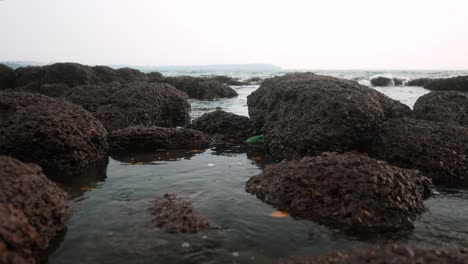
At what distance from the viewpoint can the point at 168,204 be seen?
4891 mm

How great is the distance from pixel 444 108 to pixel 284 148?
4.26 metres

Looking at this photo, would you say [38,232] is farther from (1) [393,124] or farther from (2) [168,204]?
(1) [393,124]

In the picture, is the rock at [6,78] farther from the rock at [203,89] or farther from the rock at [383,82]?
the rock at [383,82]

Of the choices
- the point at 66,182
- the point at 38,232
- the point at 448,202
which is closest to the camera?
the point at 38,232

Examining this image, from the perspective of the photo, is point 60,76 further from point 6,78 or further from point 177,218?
point 177,218

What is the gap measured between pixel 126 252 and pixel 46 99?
211 inches

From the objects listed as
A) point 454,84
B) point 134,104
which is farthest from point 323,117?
point 454,84

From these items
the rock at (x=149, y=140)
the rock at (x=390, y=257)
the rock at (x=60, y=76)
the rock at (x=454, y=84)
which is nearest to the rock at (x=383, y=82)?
the rock at (x=454, y=84)

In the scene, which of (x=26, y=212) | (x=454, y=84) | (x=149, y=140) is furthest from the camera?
(x=454, y=84)

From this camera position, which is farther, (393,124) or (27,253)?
(393,124)

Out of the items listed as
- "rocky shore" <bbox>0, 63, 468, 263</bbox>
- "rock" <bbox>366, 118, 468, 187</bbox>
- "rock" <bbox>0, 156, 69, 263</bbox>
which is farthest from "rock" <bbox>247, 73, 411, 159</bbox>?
"rock" <bbox>0, 156, 69, 263</bbox>

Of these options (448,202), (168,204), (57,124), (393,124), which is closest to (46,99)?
(57,124)

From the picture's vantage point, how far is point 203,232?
423 centimetres

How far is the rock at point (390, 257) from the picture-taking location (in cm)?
330
